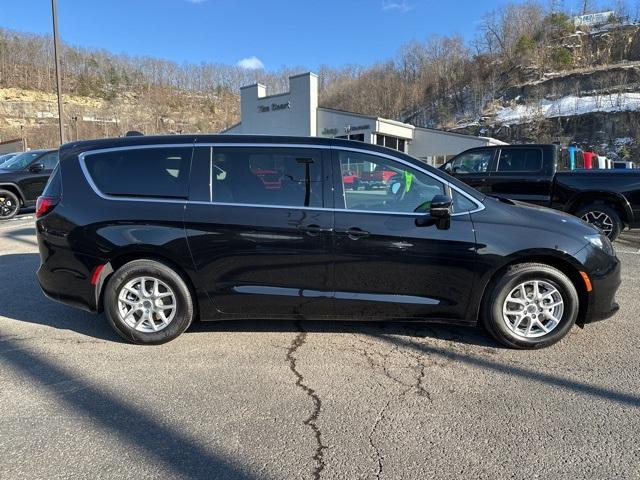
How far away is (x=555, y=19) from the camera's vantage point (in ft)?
249

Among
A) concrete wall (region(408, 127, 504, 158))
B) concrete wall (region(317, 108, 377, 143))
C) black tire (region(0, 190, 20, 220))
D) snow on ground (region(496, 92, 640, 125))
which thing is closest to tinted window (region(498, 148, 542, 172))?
black tire (region(0, 190, 20, 220))

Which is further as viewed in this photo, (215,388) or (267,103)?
(267,103)

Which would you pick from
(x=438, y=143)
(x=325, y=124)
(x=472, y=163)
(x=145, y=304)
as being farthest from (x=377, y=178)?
(x=438, y=143)

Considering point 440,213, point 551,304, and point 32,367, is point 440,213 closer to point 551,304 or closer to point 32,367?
point 551,304

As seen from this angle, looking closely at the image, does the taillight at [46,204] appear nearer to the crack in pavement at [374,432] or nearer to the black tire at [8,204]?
the crack in pavement at [374,432]

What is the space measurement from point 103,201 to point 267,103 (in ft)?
119

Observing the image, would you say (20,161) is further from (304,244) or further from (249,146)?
(304,244)

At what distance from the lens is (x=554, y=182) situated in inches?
334

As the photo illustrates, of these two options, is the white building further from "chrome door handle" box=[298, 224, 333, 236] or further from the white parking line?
"chrome door handle" box=[298, 224, 333, 236]

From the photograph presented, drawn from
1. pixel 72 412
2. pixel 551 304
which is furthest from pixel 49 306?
pixel 551 304

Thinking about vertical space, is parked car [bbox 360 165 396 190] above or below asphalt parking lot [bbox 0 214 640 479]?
above

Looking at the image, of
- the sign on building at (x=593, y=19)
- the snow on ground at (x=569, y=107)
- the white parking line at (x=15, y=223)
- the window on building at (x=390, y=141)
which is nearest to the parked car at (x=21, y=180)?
the white parking line at (x=15, y=223)

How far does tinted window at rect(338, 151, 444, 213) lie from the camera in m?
3.87

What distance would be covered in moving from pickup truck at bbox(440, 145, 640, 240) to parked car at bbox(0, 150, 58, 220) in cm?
1048
